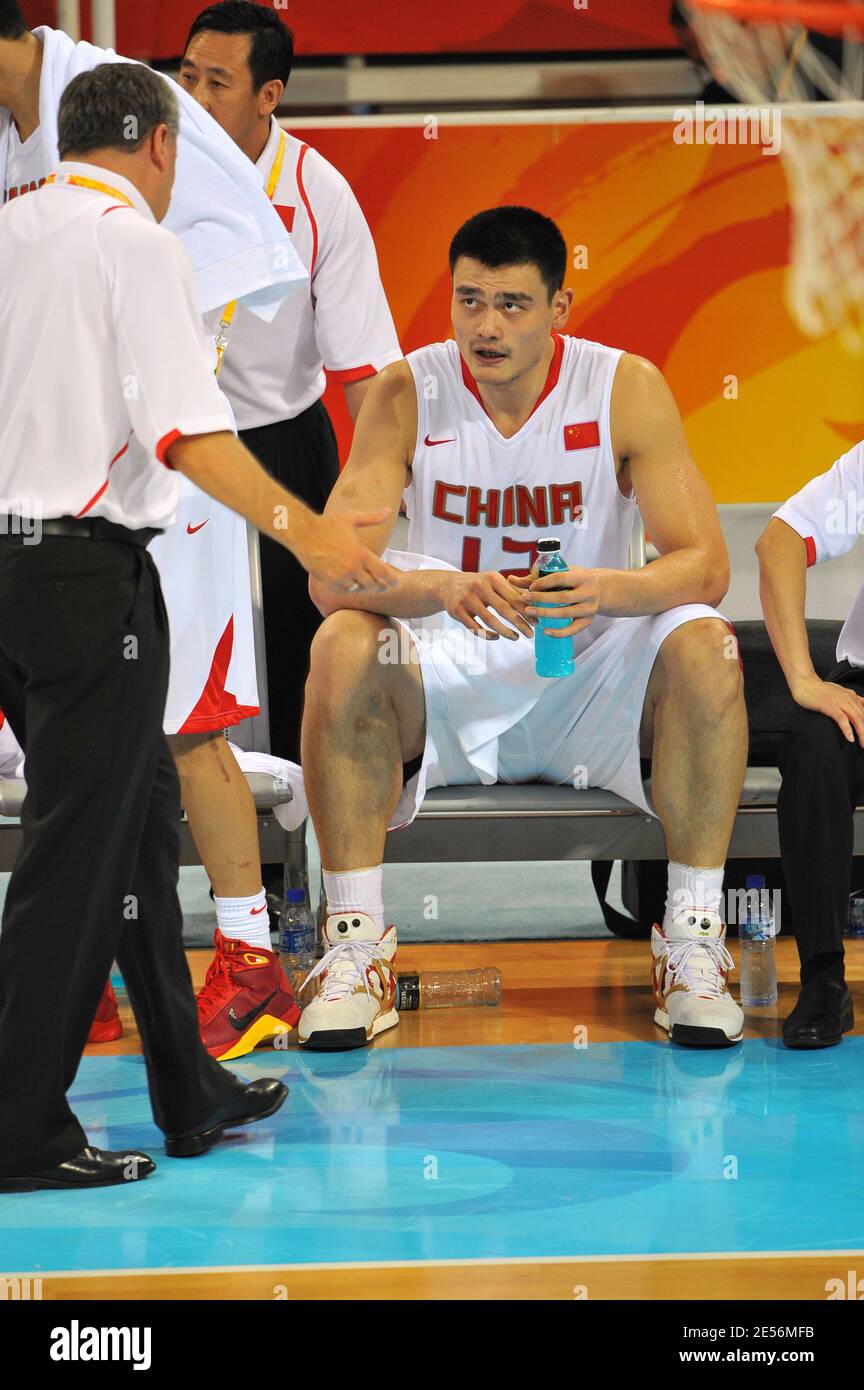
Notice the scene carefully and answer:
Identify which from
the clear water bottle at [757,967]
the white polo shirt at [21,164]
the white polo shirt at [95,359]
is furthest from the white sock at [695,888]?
the white polo shirt at [21,164]

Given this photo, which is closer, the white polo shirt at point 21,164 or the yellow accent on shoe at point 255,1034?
the white polo shirt at point 21,164

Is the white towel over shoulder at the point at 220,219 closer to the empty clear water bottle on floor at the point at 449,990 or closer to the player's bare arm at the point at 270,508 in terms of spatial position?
the player's bare arm at the point at 270,508

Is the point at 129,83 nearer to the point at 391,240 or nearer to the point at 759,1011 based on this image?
the point at 759,1011

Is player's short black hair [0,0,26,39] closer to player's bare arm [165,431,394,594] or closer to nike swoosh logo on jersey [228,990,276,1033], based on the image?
player's bare arm [165,431,394,594]

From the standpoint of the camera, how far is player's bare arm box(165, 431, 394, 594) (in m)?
2.13

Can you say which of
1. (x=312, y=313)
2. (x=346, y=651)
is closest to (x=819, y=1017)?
(x=346, y=651)

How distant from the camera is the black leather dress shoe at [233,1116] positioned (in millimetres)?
2457

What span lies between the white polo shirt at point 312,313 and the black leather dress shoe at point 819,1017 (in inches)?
70.2

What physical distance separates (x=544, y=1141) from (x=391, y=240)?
194 inches

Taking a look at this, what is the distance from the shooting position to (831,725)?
10.2 ft

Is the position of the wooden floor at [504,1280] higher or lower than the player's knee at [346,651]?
lower

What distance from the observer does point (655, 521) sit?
3271 millimetres
